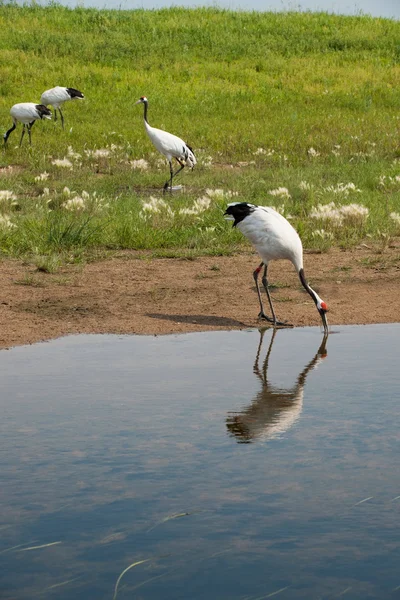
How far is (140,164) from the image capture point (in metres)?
20.2

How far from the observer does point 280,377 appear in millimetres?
6777

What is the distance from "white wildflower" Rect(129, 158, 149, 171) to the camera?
19969mm

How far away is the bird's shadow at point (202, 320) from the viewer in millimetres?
8945

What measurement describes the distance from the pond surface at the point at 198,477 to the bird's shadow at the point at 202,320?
154cm

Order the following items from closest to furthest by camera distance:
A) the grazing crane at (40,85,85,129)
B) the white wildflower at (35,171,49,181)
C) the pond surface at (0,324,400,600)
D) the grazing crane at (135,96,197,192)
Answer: the pond surface at (0,324,400,600) → the white wildflower at (35,171,49,181) → the grazing crane at (135,96,197,192) → the grazing crane at (40,85,85,129)

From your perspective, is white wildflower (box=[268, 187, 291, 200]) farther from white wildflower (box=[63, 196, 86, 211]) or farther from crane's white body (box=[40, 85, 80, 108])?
crane's white body (box=[40, 85, 80, 108])

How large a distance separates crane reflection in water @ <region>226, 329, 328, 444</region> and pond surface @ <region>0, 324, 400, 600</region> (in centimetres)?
1

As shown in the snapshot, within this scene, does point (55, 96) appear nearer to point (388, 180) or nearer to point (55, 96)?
point (55, 96)

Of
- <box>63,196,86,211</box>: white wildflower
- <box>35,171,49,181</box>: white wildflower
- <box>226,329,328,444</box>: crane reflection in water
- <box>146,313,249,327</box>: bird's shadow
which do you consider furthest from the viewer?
<box>35,171,49,181</box>: white wildflower

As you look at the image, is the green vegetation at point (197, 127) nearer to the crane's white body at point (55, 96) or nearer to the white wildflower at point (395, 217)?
the white wildflower at point (395, 217)

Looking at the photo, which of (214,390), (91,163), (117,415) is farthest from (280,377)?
(91,163)

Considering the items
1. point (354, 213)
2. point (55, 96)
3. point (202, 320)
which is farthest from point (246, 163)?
point (202, 320)

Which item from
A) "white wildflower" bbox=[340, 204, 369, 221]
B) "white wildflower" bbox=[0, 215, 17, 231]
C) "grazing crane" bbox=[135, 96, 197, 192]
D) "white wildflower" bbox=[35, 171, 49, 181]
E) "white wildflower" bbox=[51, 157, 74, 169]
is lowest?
"white wildflower" bbox=[51, 157, 74, 169]

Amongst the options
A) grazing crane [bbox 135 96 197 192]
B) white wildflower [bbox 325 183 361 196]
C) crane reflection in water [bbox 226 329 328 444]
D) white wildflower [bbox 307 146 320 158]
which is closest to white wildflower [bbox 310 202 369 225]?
white wildflower [bbox 325 183 361 196]
